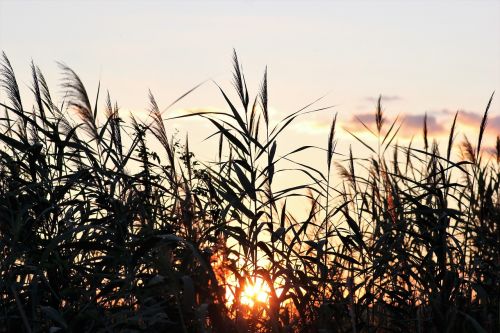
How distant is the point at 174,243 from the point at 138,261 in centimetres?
24

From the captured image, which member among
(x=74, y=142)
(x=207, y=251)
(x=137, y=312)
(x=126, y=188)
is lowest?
(x=137, y=312)

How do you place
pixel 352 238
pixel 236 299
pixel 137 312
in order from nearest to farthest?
pixel 137 312 → pixel 236 299 → pixel 352 238

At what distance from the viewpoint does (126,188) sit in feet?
15.1

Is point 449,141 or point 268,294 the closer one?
point 268,294

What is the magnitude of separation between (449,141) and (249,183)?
1.54 metres

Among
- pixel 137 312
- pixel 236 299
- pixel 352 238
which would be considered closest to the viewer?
pixel 137 312

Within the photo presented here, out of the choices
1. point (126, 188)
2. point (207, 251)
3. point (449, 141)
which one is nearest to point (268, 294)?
point (207, 251)

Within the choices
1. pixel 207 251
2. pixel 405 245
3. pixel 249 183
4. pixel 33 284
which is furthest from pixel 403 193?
pixel 33 284

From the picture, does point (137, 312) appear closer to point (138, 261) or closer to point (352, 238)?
point (138, 261)

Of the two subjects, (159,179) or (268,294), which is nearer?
(268,294)

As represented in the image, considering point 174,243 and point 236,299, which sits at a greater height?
point 174,243

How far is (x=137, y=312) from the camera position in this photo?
4262 millimetres

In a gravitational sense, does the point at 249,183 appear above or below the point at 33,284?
above

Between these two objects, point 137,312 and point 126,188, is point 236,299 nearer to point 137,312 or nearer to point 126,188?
point 137,312
